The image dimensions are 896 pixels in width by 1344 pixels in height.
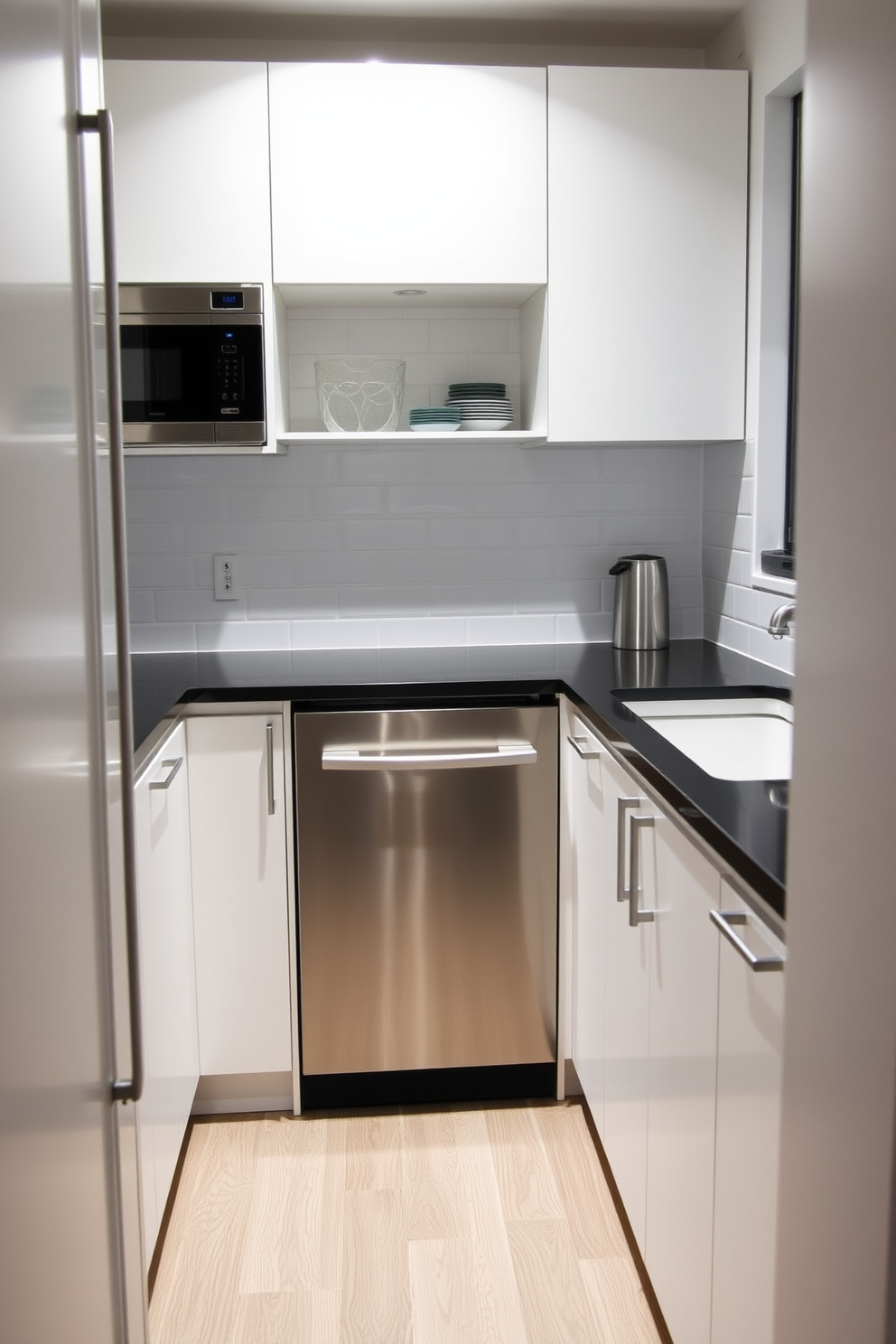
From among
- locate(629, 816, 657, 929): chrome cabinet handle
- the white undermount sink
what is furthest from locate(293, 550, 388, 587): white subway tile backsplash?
locate(629, 816, 657, 929): chrome cabinet handle

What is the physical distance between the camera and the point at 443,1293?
6.72 ft

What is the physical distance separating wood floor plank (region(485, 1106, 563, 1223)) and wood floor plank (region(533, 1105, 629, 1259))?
0.02 m

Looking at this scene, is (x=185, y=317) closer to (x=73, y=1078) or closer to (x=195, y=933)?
(x=195, y=933)

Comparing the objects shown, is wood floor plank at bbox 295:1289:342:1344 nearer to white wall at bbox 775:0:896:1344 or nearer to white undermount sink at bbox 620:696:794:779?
white undermount sink at bbox 620:696:794:779

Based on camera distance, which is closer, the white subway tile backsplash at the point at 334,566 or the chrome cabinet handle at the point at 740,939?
the chrome cabinet handle at the point at 740,939

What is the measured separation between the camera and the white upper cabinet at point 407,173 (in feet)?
8.55

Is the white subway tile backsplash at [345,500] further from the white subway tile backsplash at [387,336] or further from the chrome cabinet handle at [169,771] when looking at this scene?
the chrome cabinet handle at [169,771]

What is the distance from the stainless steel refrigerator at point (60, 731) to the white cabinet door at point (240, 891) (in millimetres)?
1150

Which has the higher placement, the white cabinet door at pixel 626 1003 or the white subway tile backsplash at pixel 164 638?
the white subway tile backsplash at pixel 164 638

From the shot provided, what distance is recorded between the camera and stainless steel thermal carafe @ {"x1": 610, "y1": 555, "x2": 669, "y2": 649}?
9.62ft

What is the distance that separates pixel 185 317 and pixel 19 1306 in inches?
85.0

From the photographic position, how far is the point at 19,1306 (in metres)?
0.89

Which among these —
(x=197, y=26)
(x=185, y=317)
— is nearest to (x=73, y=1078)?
(x=185, y=317)

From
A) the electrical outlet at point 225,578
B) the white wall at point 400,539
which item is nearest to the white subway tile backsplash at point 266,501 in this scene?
the white wall at point 400,539
